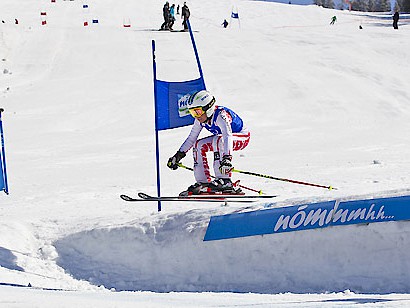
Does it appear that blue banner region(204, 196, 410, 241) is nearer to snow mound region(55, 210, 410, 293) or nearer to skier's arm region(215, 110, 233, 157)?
snow mound region(55, 210, 410, 293)

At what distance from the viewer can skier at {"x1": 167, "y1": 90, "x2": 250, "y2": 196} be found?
721cm

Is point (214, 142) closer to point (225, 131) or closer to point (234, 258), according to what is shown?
point (225, 131)

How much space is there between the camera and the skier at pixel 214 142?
7211 millimetres

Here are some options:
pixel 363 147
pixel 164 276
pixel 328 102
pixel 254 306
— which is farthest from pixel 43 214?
pixel 328 102

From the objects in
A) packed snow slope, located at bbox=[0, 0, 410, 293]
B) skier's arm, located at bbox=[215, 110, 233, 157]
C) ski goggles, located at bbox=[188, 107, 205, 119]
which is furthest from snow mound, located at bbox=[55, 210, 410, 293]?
ski goggles, located at bbox=[188, 107, 205, 119]

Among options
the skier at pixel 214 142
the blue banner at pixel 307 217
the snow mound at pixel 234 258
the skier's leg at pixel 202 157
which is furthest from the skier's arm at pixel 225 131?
the blue banner at pixel 307 217

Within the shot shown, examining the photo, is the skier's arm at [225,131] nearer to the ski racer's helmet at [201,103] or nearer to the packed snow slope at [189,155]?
the ski racer's helmet at [201,103]

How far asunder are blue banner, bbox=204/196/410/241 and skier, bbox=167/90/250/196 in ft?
5.65

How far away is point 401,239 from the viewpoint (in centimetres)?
481

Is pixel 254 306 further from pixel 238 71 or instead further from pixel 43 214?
pixel 238 71

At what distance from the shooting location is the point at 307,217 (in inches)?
203

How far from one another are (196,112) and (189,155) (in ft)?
14.3

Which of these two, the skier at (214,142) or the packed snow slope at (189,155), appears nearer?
the packed snow slope at (189,155)

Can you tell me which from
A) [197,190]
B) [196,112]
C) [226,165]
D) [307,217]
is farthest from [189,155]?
[307,217]
